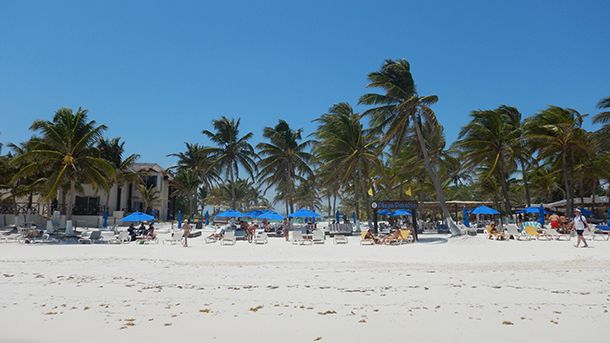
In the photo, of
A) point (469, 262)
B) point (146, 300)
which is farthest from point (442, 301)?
point (469, 262)

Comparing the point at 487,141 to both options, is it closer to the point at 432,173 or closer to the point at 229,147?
the point at 432,173

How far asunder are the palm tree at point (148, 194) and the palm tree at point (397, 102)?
29119 millimetres

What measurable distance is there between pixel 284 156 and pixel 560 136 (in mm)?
21579

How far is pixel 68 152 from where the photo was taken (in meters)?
25.0

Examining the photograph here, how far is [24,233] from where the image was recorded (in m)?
22.3

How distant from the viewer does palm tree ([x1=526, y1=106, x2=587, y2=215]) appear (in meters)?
27.8

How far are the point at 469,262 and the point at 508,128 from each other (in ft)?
68.5

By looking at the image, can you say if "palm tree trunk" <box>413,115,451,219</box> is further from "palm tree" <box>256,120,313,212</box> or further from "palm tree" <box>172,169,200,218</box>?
"palm tree" <box>172,169,200,218</box>

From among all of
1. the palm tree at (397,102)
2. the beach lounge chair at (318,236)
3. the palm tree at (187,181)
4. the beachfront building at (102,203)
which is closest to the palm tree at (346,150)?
the palm tree at (397,102)

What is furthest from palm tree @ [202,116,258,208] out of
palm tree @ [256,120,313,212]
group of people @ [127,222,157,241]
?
group of people @ [127,222,157,241]

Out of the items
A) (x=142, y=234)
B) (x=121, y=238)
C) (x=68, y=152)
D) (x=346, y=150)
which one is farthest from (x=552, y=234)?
(x=68, y=152)

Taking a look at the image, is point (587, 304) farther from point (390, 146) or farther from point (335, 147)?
point (335, 147)

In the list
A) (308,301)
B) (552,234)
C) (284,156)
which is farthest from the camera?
(284,156)

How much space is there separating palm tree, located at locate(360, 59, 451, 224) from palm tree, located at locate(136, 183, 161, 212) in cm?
2912
